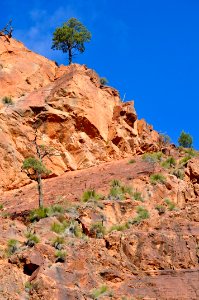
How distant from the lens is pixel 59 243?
22547 millimetres

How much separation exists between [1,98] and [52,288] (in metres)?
22.1

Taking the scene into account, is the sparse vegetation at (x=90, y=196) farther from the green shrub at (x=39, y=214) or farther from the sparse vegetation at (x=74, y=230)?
the sparse vegetation at (x=74, y=230)

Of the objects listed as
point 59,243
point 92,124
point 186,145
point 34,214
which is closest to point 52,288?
point 59,243

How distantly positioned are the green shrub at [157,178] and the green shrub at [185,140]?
1543 cm

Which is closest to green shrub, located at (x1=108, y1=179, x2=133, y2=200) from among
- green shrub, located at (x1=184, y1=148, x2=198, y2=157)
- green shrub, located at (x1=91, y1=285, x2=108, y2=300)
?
green shrub, located at (x1=184, y1=148, x2=198, y2=157)

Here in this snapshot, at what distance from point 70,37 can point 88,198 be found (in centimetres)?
2761

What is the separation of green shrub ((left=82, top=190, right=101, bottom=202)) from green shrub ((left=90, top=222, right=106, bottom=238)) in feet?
12.4

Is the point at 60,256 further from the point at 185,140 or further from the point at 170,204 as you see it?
the point at 185,140

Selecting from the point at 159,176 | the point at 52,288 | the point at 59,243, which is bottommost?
the point at 52,288

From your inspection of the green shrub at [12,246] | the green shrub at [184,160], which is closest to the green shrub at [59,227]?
the green shrub at [12,246]

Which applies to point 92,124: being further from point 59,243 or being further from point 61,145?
point 59,243

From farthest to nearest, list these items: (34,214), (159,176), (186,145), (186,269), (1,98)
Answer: (186,145), (1,98), (159,176), (34,214), (186,269)

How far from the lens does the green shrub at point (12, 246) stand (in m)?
22.0

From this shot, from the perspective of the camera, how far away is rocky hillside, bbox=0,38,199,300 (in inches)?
816
